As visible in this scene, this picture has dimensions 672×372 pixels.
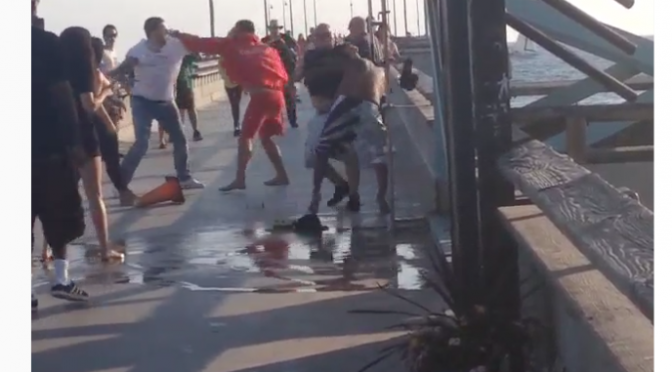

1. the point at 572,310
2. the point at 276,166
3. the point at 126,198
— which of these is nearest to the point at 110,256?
the point at 126,198

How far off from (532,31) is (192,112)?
42.8 ft

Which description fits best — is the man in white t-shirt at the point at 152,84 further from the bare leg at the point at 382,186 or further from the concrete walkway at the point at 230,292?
the bare leg at the point at 382,186

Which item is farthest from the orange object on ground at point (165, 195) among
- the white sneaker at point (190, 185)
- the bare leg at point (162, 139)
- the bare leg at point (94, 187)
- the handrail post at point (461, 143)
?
the bare leg at point (162, 139)

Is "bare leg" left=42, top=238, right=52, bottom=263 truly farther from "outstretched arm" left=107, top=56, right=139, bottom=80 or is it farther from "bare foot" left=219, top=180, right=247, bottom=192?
"bare foot" left=219, top=180, right=247, bottom=192

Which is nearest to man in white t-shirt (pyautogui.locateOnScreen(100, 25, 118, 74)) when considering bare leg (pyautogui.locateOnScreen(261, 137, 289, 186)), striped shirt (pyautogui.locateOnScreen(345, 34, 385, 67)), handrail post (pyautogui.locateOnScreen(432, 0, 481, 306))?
bare leg (pyautogui.locateOnScreen(261, 137, 289, 186))

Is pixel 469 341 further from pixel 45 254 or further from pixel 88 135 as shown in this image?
pixel 45 254

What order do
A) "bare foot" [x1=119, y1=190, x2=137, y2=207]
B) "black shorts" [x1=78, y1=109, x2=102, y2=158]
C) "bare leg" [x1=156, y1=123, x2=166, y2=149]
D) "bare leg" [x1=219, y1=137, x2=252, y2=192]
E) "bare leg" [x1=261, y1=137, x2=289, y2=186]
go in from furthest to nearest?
"bare leg" [x1=156, y1=123, x2=166, y2=149], "bare leg" [x1=261, y1=137, x2=289, y2=186], "bare leg" [x1=219, y1=137, x2=252, y2=192], "bare foot" [x1=119, y1=190, x2=137, y2=207], "black shorts" [x1=78, y1=109, x2=102, y2=158]

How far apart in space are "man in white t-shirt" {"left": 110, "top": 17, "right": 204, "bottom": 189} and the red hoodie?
242mm

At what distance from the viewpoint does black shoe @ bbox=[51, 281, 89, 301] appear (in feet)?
23.6

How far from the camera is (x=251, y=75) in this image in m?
12.1

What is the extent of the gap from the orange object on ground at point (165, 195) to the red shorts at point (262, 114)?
100 cm

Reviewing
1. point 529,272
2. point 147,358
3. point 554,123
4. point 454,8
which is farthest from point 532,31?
point 554,123

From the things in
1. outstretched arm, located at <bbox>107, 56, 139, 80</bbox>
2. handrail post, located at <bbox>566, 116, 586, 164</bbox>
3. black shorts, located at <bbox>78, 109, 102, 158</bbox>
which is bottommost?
handrail post, located at <bbox>566, 116, 586, 164</bbox>
